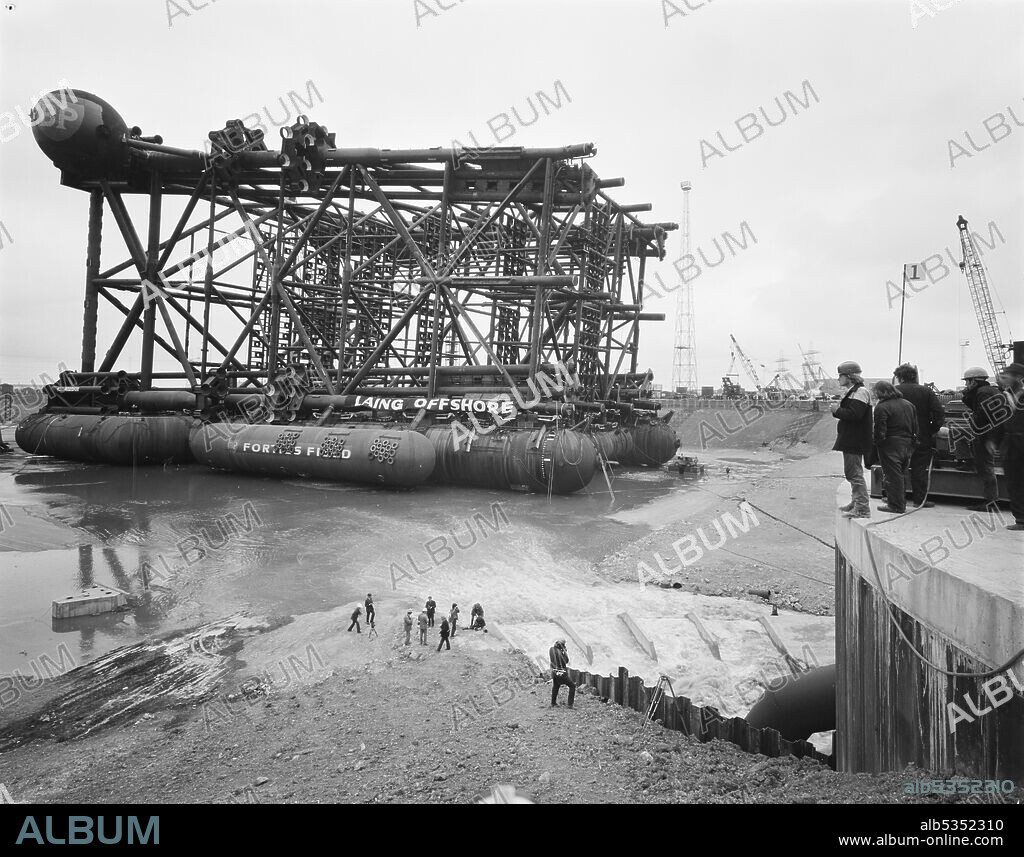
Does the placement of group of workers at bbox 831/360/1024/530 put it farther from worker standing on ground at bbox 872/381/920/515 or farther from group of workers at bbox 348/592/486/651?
group of workers at bbox 348/592/486/651

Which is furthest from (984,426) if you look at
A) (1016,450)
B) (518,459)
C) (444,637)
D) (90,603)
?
(518,459)

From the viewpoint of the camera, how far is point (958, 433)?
5.96 m

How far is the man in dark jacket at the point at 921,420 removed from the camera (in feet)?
19.0

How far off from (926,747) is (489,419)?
16316 millimetres

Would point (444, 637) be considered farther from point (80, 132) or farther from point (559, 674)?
point (80, 132)

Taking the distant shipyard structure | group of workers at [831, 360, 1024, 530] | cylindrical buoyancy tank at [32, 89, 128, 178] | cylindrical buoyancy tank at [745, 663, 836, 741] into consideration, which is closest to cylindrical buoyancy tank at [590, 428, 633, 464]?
the distant shipyard structure

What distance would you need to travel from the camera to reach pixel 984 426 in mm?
5449

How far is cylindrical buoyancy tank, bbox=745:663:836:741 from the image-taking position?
→ 20.6 ft

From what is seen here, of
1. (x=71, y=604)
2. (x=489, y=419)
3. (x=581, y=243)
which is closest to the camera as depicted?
(x=71, y=604)

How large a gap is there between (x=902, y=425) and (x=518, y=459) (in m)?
13.5

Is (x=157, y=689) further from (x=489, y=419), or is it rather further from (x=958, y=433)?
(x=489, y=419)

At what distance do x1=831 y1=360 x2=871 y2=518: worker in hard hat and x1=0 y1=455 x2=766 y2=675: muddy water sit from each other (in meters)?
5.86

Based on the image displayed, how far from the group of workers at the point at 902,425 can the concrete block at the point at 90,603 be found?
377 inches
